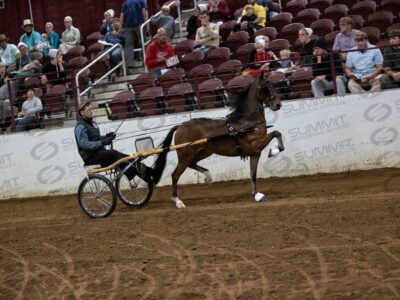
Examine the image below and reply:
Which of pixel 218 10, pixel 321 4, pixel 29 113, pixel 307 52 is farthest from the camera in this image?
pixel 218 10

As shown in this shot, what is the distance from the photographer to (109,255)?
34.7ft

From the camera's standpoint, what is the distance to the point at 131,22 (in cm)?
2128

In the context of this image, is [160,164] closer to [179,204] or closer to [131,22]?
[179,204]

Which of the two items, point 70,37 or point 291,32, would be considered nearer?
point 291,32

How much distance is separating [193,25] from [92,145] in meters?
7.58

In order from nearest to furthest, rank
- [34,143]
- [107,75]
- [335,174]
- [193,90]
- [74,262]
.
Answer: [74,262]
[335,174]
[193,90]
[34,143]
[107,75]

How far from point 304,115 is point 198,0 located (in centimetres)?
742

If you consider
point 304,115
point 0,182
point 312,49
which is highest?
point 312,49

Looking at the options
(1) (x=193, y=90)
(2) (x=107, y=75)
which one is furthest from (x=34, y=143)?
(1) (x=193, y=90)

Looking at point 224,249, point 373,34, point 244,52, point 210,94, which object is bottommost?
point 224,249

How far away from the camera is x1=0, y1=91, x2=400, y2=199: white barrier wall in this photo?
52.3 ft

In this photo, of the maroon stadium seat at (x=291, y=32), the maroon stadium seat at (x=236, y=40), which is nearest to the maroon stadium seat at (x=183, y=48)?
the maroon stadium seat at (x=236, y=40)

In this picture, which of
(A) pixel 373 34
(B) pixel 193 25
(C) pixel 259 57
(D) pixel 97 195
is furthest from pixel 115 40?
(D) pixel 97 195

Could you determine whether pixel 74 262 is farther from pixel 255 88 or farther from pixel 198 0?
pixel 198 0
